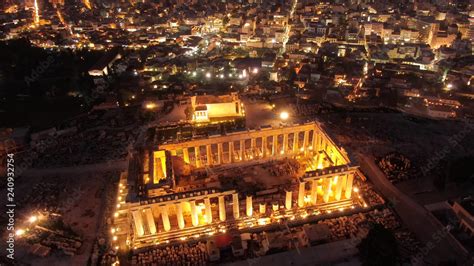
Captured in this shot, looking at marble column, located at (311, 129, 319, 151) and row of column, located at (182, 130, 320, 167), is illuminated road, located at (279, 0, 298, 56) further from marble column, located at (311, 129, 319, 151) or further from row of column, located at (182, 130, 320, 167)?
marble column, located at (311, 129, 319, 151)

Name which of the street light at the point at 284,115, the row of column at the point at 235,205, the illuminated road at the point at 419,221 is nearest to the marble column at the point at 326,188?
the row of column at the point at 235,205

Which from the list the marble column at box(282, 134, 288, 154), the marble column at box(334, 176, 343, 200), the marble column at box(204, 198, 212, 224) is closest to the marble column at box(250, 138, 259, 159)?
the marble column at box(282, 134, 288, 154)

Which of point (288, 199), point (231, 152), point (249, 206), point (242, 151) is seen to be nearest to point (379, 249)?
point (288, 199)

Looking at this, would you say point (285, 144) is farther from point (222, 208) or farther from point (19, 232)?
point (19, 232)

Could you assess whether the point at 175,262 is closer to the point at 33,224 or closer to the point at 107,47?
the point at 33,224

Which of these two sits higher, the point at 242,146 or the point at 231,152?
the point at 242,146

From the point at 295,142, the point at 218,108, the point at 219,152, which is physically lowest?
the point at 219,152
